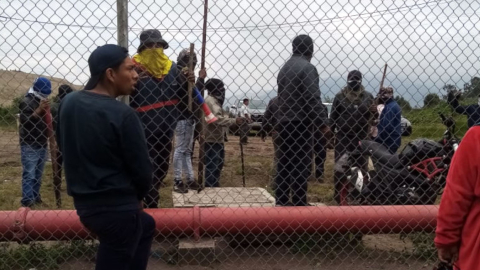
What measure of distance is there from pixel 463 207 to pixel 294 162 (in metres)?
3.04

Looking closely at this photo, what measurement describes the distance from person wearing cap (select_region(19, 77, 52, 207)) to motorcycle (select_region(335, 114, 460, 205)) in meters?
3.16

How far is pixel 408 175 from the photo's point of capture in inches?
231

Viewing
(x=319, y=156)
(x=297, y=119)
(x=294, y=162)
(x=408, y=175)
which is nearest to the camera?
(x=297, y=119)

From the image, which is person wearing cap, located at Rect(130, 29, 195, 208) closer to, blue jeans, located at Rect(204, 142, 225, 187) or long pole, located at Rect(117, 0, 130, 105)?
long pole, located at Rect(117, 0, 130, 105)

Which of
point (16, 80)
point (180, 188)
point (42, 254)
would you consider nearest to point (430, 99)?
point (180, 188)

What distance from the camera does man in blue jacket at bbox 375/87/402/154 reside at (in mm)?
7082

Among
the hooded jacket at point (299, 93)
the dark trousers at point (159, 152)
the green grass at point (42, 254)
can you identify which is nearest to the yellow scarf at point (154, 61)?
the dark trousers at point (159, 152)

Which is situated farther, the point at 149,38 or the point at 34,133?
the point at 34,133

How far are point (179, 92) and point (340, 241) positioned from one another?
1.92 m

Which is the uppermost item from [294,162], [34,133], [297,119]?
[297,119]

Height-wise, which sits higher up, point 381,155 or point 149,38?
point 149,38

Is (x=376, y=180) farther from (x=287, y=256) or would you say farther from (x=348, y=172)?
(x=287, y=256)

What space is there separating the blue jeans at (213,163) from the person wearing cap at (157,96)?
252 centimetres

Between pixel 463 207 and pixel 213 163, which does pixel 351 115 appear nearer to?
pixel 213 163
